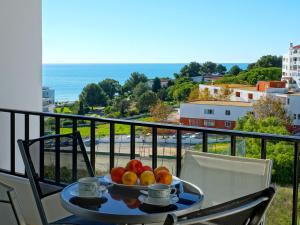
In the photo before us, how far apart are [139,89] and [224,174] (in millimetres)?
16222

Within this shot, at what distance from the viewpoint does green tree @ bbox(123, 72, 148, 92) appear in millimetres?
17925

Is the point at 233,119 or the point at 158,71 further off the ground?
the point at 158,71

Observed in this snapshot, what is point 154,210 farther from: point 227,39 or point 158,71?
point 227,39

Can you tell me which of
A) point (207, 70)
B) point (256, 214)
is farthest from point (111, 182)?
point (207, 70)

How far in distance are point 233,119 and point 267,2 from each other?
15740 mm

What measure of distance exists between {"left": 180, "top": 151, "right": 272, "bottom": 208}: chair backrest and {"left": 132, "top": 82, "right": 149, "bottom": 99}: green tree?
572 inches

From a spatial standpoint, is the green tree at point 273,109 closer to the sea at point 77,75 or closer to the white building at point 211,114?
the white building at point 211,114

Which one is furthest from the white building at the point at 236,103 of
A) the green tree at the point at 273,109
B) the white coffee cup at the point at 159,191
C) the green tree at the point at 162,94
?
the white coffee cup at the point at 159,191

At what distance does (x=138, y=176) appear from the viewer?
2.17 metres

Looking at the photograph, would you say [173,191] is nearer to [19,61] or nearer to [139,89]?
[19,61]

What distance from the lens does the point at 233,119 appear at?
1712 centimetres

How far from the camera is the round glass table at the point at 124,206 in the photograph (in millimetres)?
1804

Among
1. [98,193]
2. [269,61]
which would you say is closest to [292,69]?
[269,61]

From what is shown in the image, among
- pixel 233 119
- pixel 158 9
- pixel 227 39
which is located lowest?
pixel 233 119
